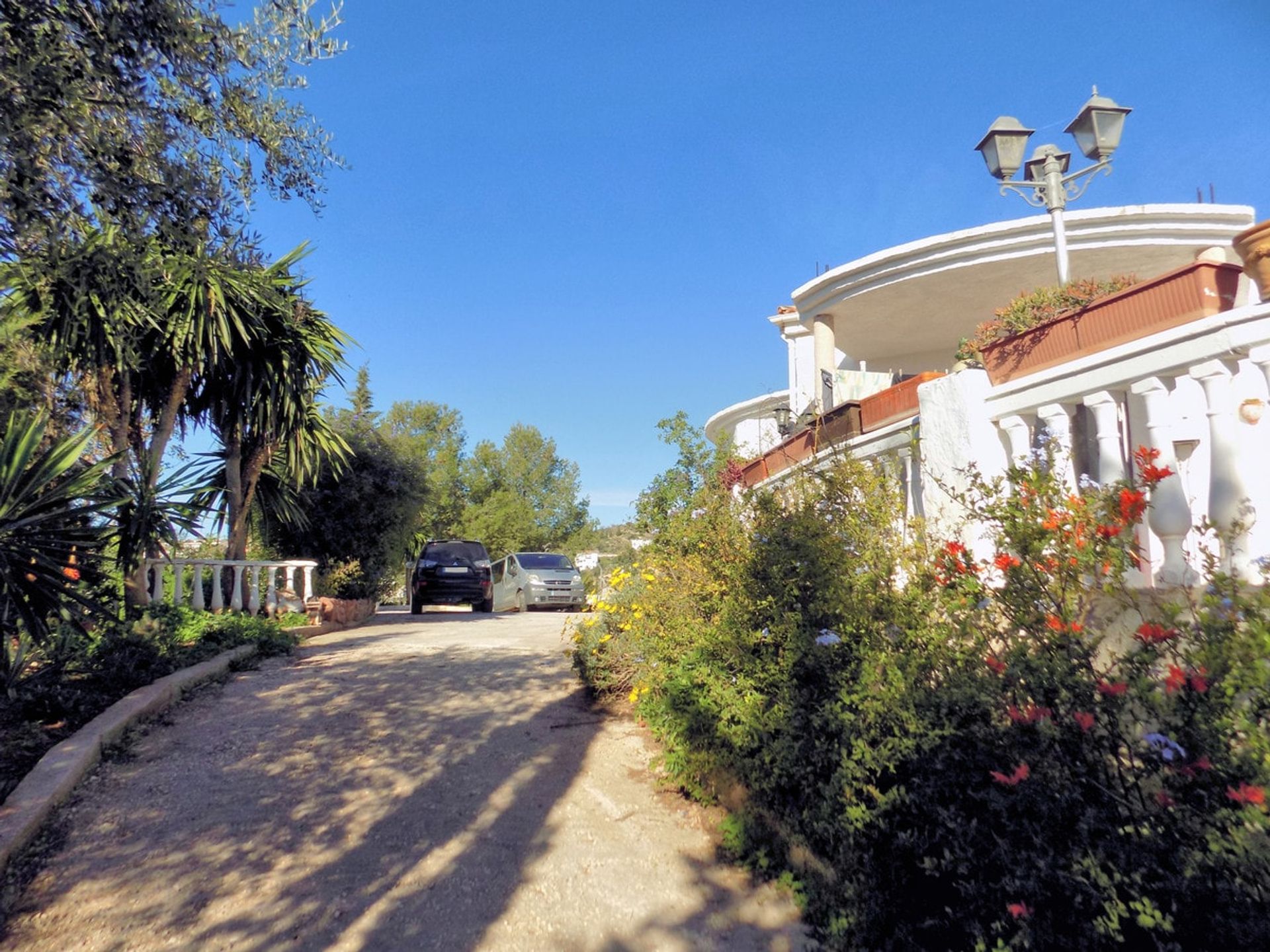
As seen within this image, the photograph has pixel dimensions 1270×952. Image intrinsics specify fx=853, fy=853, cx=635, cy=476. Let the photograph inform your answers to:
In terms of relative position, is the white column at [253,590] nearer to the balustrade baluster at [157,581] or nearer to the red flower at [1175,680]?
the balustrade baluster at [157,581]

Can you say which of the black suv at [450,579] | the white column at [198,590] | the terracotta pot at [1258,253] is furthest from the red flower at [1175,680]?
the black suv at [450,579]

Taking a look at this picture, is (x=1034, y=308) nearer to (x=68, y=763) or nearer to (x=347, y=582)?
(x=68, y=763)

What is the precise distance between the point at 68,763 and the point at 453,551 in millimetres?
13294

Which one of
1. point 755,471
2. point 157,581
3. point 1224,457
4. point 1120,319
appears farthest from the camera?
point 157,581

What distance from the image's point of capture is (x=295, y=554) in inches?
535

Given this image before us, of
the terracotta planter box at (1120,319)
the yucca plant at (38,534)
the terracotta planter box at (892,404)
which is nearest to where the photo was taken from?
the terracotta planter box at (1120,319)

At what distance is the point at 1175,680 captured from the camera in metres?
1.89

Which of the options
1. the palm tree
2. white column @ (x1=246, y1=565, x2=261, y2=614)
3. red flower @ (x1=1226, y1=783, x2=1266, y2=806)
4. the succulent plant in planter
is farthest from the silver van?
red flower @ (x1=1226, y1=783, x2=1266, y2=806)

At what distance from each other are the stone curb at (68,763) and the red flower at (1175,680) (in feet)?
12.1

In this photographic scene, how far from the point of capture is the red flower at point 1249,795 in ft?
5.34

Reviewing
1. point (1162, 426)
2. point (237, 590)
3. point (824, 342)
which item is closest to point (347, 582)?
point (237, 590)

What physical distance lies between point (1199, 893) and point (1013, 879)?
40 cm

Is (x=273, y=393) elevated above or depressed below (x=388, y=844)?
above

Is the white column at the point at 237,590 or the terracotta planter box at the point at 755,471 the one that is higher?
the terracotta planter box at the point at 755,471
